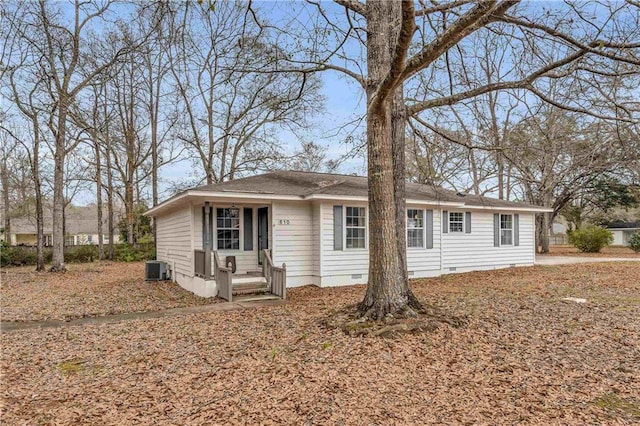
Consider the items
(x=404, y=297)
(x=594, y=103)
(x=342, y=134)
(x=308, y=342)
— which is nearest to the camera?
(x=308, y=342)

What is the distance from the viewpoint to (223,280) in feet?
29.5

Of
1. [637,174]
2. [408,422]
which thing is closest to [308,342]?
[408,422]

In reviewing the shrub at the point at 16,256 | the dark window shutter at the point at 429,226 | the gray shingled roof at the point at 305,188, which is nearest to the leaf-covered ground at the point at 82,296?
the gray shingled roof at the point at 305,188

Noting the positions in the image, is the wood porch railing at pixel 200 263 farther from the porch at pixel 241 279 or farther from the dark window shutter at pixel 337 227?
the dark window shutter at pixel 337 227

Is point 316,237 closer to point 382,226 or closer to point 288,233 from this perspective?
point 288,233

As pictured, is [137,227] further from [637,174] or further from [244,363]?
[637,174]

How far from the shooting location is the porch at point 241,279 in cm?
891

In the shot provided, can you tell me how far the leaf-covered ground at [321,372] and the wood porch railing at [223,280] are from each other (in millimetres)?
1754

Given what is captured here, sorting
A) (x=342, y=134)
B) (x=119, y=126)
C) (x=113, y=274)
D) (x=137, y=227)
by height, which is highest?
(x=119, y=126)

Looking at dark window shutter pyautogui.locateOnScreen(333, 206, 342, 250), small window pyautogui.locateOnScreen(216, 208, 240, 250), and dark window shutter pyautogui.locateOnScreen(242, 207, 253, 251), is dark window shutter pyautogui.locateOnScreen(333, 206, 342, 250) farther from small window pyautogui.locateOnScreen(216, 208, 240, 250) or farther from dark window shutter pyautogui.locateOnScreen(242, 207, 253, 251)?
small window pyautogui.locateOnScreen(216, 208, 240, 250)

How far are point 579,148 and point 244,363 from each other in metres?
23.6

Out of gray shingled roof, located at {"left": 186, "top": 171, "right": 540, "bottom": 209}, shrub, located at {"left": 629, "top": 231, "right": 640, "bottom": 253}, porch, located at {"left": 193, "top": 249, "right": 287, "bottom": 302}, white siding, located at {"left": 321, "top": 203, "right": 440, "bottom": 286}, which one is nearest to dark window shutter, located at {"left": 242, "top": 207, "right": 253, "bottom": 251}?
gray shingled roof, located at {"left": 186, "top": 171, "right": 540, "bottom": 209}

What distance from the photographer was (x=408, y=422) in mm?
3143

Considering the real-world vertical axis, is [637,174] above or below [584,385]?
above
